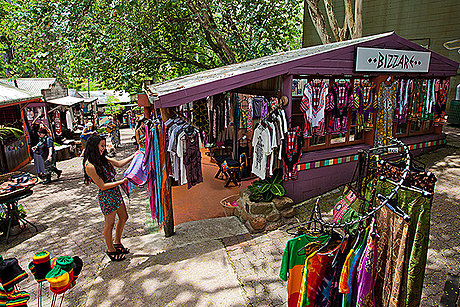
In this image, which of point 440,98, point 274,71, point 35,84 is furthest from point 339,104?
point 35,84

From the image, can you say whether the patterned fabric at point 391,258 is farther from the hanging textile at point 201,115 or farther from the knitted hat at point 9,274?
the hanging textile at point 201,115

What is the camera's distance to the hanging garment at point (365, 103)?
6.62 meters

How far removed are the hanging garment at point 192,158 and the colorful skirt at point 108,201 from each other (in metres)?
1.39

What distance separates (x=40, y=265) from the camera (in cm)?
269

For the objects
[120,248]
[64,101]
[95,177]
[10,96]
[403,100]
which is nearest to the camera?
[95,177]

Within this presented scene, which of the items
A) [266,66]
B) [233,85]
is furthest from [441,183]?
[233,85]

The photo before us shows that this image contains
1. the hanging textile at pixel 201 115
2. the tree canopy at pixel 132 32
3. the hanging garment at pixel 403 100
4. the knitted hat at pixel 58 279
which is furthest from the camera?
the hanging textile at pixel 201 115

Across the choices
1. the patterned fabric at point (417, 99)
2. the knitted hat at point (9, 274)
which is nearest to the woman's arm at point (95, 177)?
the knitted hat at point (9, 274)

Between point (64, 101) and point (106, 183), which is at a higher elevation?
point (64, 101)

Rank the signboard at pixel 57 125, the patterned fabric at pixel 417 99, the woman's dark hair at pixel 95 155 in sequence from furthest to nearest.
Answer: the signboard at pixel 57 125
the patterned fabric at pixel 417 99
the woman's dark hair at pixel 95 155

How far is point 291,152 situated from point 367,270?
3.53m

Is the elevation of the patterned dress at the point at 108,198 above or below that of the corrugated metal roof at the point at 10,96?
below

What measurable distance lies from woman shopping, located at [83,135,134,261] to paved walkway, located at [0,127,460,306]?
0.31 meters

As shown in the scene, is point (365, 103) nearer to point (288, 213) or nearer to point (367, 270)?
point (288, 213)
